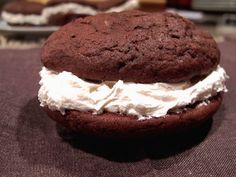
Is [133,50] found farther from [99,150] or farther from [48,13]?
[48,13]

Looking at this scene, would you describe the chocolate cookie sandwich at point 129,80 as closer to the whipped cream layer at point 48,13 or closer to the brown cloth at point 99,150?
the brown cloth at point 99,150

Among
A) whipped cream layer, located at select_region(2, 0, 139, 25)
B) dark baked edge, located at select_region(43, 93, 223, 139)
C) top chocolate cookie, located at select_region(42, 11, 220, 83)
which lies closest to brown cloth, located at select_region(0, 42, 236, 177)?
dark baked edge, located at select_region(43, 93, 223, 139)

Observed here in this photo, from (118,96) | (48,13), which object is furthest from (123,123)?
(48,13)

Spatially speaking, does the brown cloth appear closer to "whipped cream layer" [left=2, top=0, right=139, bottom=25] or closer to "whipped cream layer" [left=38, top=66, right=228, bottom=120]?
"whipped cream layer" [left=38, top=66, right=228, bottom=120]

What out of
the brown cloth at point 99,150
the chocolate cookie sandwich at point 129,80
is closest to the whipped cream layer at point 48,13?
the brown cloth at point 99,150

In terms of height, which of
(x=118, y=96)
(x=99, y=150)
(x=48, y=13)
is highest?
(x=118, y=96)
